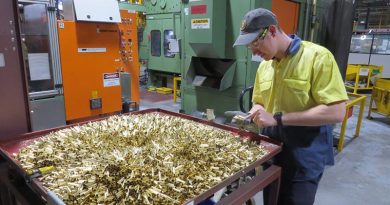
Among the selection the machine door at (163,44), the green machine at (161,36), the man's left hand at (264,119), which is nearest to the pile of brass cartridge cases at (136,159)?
the man's left hand at (264,119)

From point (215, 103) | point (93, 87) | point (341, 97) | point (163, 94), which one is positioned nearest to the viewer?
point (341, 97)

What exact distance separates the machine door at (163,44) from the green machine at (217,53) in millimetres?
2298

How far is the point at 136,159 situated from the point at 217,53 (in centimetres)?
198

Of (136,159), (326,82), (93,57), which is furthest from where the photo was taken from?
(93,57)

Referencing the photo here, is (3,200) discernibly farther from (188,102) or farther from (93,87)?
(188,102)

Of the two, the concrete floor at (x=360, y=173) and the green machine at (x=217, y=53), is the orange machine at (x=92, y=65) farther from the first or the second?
the concrete floor at (x=360, y=173)

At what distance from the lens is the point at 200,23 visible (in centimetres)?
273

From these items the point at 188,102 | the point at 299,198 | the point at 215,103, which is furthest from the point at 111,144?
the point at 188,102

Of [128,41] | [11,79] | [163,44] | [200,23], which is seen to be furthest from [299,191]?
[163,44]

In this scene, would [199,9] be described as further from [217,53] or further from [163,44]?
[163,44]

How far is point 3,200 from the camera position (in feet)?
3.93

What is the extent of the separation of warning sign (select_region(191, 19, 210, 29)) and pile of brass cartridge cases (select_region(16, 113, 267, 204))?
1.51 meters

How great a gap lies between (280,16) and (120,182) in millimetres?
2578

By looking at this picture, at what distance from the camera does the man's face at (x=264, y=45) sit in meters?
1.20
